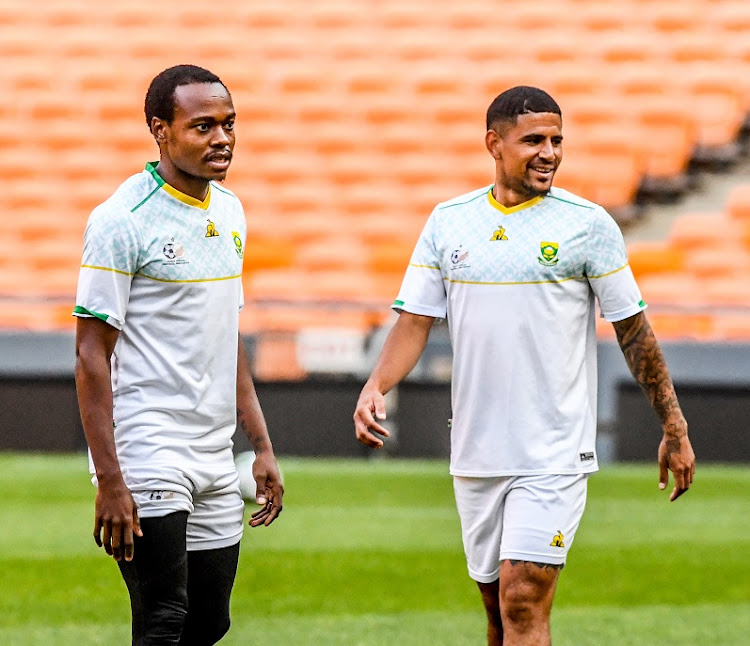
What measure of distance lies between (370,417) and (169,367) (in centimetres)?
80

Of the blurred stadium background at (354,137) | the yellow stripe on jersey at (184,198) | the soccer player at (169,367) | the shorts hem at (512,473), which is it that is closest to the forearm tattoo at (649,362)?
the shorts hem at (512,473)

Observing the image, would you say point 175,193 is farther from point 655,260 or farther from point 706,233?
point 706,233

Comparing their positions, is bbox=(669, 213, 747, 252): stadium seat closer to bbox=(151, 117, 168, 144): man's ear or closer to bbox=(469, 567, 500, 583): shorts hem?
bbox=(469, 567, 500, 583): shorts hem

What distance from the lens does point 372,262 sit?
15.6m

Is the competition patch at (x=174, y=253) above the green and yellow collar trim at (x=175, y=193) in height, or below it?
below

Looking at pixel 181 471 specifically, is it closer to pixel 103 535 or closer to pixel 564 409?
pixel 103 535

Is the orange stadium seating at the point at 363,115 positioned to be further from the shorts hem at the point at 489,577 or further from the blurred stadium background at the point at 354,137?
the shorts hem at the point at 489,577

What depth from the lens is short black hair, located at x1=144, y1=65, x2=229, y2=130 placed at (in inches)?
157

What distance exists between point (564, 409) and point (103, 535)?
1.58 m

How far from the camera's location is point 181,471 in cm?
388

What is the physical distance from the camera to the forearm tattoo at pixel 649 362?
457 centimetres

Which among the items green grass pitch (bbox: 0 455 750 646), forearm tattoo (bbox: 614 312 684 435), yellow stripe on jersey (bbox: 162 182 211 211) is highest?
yellow stripe on jersey (bbox: 162 182 211 211)

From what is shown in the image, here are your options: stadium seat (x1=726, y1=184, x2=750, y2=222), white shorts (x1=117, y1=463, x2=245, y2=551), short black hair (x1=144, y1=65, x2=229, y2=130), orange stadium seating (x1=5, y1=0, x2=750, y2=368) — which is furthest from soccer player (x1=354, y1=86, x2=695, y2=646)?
stadium seat (x1=726, y1=184, x2=750, y2=222)

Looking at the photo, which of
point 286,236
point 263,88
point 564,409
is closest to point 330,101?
point 263,88
